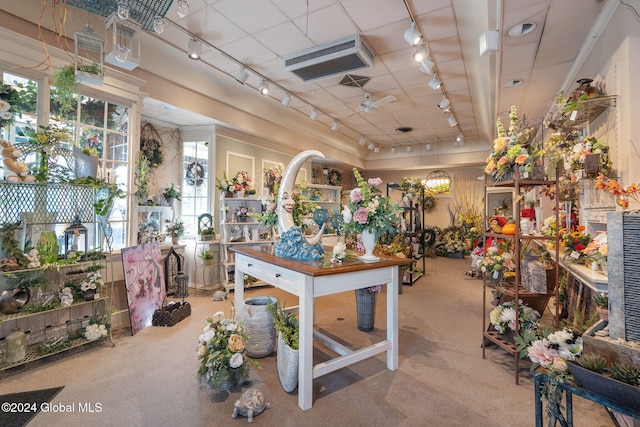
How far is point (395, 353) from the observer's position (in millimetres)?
2539

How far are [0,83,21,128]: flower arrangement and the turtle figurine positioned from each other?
2.89 meters

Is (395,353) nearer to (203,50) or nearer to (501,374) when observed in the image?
(501,374)

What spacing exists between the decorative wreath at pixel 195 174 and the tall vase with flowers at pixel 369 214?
12.1 ft

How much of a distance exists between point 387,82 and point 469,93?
153 centimetres

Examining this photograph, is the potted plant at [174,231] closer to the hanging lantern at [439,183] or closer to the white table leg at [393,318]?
the white table leg at [393,318]

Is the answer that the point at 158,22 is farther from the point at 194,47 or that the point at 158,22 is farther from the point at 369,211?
the point at 369,211

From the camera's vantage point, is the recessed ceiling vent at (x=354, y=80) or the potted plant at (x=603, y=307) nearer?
the potted plant at (x=603, y=307)

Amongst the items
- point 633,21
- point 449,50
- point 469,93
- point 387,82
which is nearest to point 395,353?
point 633,21

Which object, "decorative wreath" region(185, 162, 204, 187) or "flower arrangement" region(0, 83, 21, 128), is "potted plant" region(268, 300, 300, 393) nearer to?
"flower arrangement" region(0, 83, 21, 128)

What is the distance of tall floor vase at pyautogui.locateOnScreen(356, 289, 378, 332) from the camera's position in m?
3.36

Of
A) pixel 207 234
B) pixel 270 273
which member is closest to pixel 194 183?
pixel 207 234

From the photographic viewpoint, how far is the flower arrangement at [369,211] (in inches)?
92.9

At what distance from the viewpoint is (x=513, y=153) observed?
2.42 meters

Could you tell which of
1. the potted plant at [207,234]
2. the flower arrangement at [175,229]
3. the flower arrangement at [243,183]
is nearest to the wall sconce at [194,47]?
the flower arrangement at [243,183]
